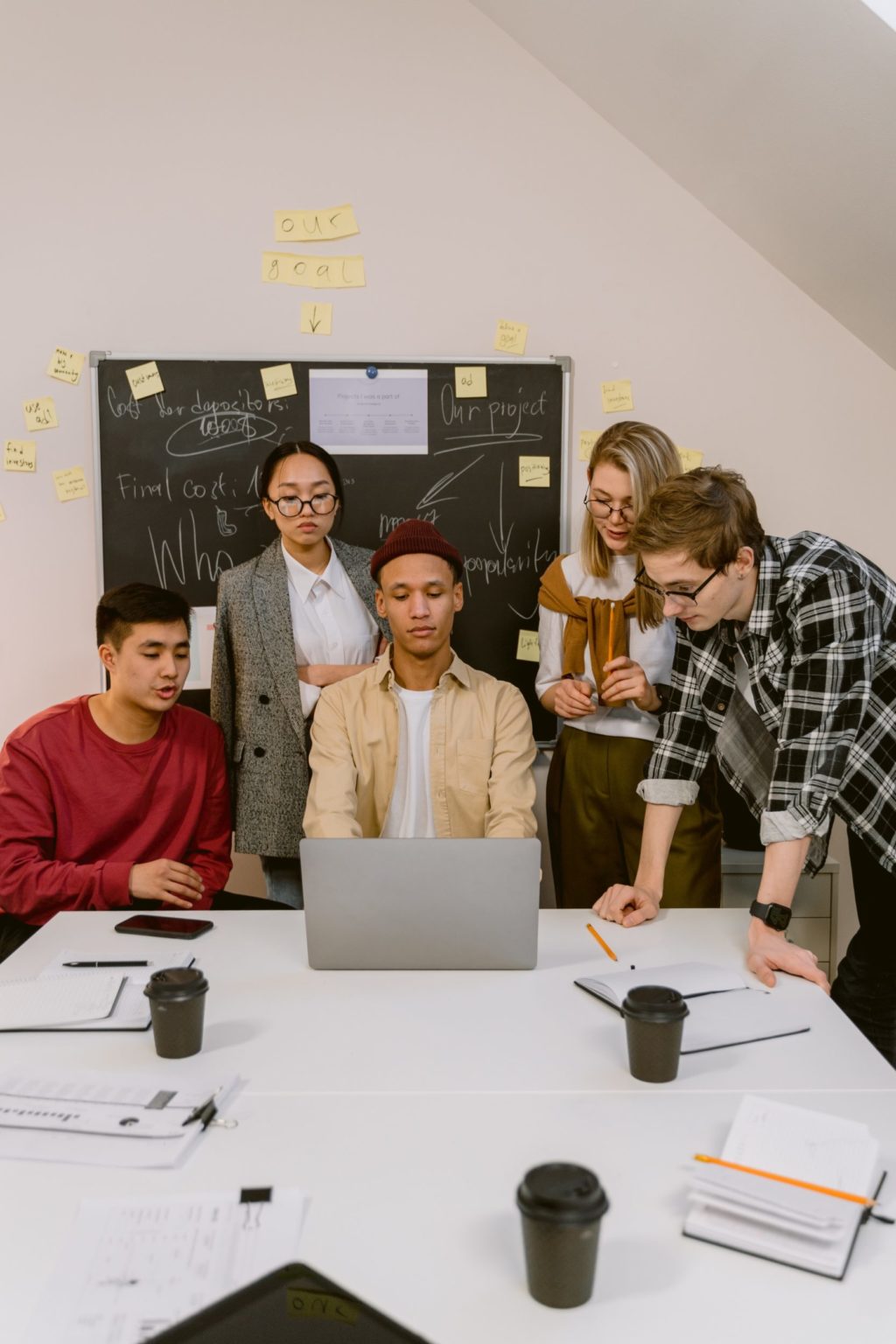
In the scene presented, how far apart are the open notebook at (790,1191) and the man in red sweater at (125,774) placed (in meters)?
1.42

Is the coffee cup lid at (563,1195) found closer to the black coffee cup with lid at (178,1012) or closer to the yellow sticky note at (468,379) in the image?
the black coffee cup with lid at (178,1012)

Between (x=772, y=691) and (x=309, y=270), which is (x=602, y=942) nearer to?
(x=772, y=691)

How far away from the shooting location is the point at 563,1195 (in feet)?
2.90

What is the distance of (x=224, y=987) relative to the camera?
1609 millimetres

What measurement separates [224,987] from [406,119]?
241cm

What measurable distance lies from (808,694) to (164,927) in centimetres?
112

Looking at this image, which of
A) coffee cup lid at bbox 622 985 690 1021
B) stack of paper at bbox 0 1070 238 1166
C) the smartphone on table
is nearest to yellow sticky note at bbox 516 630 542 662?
the smartphone on table

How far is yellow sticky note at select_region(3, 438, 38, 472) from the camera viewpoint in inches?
119

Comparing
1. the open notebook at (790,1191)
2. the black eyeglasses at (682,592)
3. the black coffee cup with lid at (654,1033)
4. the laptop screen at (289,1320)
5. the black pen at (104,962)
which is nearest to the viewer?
the laptop screen at (289,1320)

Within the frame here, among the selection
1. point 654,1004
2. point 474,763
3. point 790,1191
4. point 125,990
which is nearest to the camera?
point 790,1191

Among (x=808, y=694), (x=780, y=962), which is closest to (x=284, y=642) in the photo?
(x=808, y=694)

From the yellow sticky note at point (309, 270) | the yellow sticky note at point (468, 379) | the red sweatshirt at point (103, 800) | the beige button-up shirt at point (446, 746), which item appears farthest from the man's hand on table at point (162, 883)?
the yellow sticky note at point (309, 270)

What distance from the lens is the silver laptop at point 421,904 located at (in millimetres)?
1579

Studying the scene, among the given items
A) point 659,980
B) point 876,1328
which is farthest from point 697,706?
point 876,1328
